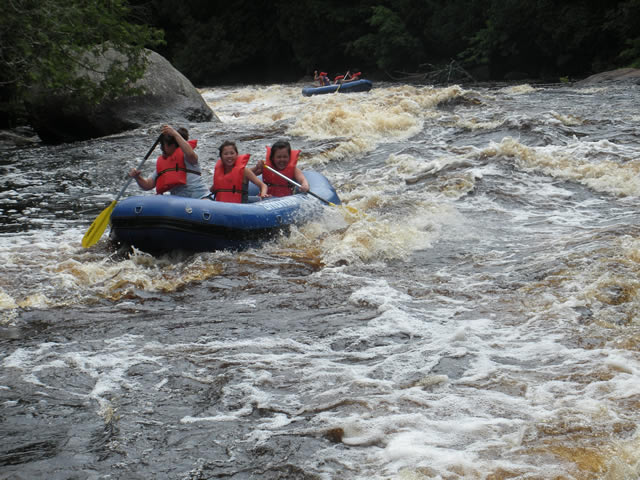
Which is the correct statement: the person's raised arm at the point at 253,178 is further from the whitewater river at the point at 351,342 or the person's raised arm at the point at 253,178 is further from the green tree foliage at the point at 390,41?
the green tree foliage at the point at 390,41

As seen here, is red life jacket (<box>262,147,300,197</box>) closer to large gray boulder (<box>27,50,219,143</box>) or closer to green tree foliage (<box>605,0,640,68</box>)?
→ large gray boulder (<box>27,50,219,143</box>)

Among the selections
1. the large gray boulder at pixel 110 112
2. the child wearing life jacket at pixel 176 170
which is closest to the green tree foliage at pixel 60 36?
the large gray boulder at pixel 110 112

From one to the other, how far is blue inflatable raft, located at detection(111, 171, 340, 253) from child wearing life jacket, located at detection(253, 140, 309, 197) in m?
0.94

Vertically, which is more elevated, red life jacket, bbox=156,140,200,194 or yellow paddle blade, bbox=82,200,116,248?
red life jacket, bbox=156,140,200,194

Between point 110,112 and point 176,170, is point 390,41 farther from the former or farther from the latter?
point 176,170

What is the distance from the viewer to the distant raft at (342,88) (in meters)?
20.0

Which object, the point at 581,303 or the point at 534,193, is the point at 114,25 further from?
the point at 581,303

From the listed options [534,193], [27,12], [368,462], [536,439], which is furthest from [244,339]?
[27,12]

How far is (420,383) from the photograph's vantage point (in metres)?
3.43

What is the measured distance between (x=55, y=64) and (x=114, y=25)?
4.16 feet

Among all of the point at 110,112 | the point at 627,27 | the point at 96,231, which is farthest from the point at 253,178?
the point at 627,27

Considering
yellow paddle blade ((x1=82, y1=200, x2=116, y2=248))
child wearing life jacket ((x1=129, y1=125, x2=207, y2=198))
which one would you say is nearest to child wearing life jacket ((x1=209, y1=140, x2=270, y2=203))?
child wearing life jacket ((x1=129, y1=125, x2=207, y2=198))

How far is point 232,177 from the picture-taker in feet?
20.7

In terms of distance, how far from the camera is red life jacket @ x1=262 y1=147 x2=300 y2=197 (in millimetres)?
6793
